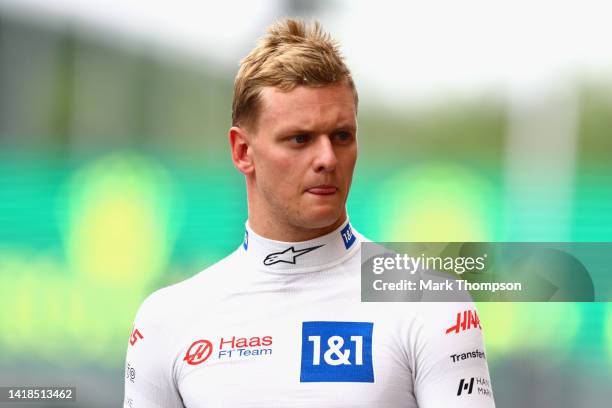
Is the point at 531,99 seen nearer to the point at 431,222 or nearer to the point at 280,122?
the point at 431,222

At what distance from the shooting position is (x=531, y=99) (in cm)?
396

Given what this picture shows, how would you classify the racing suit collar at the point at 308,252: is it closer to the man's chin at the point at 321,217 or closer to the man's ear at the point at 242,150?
the man's chin at the point at 321,217

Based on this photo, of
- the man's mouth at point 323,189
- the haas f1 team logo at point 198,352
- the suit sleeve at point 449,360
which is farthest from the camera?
the haas f1 team logo at point 198,352

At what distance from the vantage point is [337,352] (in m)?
2.22

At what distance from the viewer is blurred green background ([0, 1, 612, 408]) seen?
12.6ft

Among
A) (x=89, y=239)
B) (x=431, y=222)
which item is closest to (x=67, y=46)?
(x=89, y=239)

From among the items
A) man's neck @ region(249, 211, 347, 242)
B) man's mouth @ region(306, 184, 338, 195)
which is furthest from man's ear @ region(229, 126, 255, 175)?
man's mouth @ region(306, 184, 338, 195)

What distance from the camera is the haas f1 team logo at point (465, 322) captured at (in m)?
2.16

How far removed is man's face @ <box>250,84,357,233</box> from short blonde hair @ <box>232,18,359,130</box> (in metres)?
0.03

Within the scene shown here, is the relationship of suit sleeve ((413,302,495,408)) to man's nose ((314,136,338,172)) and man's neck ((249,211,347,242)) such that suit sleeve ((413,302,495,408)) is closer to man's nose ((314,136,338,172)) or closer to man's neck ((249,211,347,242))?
man's neck ((249,211,347,242))

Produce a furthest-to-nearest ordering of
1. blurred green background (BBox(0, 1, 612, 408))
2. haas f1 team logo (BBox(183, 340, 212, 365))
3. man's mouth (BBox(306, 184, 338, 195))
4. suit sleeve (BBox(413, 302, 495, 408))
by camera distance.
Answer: blurred green background (BBox(0, 1, 612, 408))
haas f1 team logo (BBox(183, 340, 212, 365))
man's mouth (BBox(306, 184, 338, 195))
suit sleeve (BBox(413, 302, 495, 408))

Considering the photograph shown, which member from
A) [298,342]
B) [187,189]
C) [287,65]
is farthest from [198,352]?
[187,189]

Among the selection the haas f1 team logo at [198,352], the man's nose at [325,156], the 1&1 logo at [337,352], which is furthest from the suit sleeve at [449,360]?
the haas f1 team logo at [198,352]

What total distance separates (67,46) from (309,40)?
7.44 feet
